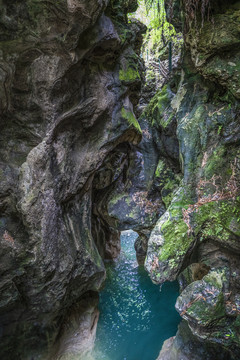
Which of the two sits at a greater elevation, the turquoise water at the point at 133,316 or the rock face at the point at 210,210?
the rock face at the point at 210,210

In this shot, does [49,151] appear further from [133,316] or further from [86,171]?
[133,316]

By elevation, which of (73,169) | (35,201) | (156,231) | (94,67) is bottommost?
(156,231)

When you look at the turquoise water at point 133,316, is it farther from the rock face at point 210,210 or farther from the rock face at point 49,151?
the rock face at point 49,151

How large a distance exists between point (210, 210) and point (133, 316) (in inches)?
175

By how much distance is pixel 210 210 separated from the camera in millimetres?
4723

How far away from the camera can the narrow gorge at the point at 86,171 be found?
14.1ft

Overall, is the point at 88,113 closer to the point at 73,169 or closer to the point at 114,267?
the point at 73,169

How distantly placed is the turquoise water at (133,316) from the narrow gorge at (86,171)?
0.35 m

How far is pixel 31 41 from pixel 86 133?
2.13m

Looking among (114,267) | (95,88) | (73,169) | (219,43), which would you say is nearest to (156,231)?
(73,169)

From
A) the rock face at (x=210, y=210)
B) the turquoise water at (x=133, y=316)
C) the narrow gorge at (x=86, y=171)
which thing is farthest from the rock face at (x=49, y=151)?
the rock face at (x=210, y=210)

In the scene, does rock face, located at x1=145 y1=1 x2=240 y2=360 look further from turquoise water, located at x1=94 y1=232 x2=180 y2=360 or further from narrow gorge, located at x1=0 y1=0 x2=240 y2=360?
turquoise water, located at x1=94 y1=232 x2=180 y2=360

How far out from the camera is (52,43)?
4348 mm

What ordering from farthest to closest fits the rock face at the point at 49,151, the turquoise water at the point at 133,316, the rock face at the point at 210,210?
the turquoise water at the point at 133,316, the rock face at the point at 210,210, the rock face at the point at 49,151
